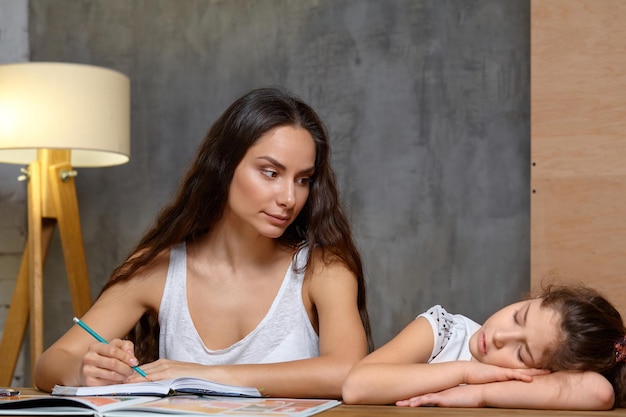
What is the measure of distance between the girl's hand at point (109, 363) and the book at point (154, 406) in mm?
230

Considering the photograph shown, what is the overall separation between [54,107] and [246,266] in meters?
1.29

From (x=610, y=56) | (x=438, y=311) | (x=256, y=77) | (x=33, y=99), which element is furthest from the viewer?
(x=256, y=77)

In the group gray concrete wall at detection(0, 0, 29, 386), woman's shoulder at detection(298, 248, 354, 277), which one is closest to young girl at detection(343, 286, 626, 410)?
woman's shoulder at detection(298, 248, 354, 277)

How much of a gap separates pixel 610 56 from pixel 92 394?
6.15ft

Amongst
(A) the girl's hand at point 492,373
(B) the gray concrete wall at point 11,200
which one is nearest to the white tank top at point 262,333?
(A) the girl's hand at point 492,373

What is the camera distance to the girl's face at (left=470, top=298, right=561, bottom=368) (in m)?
1.58

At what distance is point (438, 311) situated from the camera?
1.85 meters

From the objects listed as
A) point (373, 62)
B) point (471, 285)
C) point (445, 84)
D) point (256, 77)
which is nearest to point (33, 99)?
point (256, 77)

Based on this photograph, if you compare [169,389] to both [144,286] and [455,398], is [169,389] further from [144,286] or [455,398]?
[144,286]

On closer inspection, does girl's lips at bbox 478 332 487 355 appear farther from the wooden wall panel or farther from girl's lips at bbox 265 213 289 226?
the wooden wall panel

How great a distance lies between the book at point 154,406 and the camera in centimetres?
127

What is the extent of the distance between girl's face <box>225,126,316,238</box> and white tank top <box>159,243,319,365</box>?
0.51ft

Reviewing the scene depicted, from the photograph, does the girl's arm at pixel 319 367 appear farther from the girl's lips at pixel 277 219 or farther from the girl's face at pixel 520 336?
the girl's face at pixel 520 336

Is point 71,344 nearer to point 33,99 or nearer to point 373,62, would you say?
point 33,99
